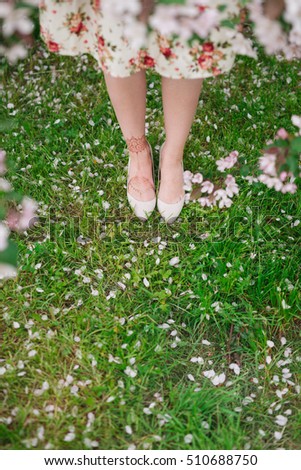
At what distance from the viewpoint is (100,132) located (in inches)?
97.8

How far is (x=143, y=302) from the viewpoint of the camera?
76.6 inches

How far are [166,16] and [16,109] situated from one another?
178cm

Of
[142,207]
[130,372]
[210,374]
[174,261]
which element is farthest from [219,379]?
[142,207]

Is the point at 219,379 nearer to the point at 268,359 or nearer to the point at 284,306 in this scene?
the point at 268,359

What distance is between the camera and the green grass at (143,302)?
5.55ft

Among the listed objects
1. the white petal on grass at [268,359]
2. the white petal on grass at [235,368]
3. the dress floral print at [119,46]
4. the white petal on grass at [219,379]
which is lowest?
the white petal on grass at [219,379]

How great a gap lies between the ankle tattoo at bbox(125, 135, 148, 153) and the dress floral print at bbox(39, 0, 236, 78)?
456 mm

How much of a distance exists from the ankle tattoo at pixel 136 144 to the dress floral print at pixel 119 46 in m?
0.46

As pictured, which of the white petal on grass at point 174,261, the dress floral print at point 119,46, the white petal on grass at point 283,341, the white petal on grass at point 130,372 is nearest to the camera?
the dress floral print at point 119,46

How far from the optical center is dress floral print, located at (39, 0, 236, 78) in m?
1.51

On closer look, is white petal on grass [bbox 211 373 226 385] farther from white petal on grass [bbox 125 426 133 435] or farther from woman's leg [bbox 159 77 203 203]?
woman's leg [bbox 159 77 203 203]

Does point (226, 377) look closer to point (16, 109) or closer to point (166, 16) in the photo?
point (166, 16)

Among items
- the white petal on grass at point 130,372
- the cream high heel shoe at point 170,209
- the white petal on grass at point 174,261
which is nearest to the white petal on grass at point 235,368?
the white petal on grass at point 130,372

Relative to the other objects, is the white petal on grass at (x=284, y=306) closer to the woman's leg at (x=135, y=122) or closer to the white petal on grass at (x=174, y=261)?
the white petal on grass at (x=174, y=261)
